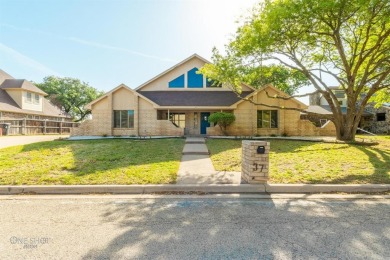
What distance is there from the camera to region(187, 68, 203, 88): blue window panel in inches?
866

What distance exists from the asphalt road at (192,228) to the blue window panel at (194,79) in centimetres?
1804

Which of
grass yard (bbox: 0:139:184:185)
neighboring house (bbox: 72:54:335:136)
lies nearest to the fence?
neighboring house (bbox: 72:54:335:136)

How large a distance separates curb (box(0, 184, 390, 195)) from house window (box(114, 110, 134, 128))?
14.5 meters

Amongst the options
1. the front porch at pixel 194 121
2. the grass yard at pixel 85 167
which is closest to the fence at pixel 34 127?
the front porch at pixel 194 121

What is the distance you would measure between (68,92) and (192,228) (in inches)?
1925

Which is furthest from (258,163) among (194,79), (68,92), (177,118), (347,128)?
(68,92)

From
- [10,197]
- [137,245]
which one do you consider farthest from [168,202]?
[10,197]

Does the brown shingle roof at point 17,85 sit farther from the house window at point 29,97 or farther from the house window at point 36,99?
the house window at point 36,99

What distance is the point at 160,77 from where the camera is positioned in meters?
21.9

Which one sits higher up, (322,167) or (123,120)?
(123,120)

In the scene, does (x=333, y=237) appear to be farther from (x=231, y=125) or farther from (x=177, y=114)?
(x=177, y=114)

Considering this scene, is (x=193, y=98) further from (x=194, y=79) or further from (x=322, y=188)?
(x=322, y=188)

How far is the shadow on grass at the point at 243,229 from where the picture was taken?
2.85 meters

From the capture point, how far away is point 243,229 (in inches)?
137
